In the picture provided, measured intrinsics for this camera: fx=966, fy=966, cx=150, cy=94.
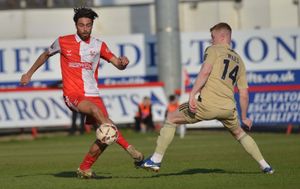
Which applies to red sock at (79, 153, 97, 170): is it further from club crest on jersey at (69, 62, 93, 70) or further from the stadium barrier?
the stadium barrier

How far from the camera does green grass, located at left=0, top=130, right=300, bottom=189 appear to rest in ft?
40.8

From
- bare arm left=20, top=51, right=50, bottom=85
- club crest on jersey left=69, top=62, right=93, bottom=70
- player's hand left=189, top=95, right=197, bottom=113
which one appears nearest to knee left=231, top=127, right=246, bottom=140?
player's hand left=189, top=95, right=197, bottom=113

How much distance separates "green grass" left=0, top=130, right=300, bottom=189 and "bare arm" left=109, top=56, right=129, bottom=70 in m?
1.54

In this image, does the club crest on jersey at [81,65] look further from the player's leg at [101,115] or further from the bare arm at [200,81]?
the bare arm at [200,81]

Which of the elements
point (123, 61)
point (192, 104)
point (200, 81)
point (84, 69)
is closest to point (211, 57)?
point (200, 81)

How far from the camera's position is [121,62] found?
43.2 ft

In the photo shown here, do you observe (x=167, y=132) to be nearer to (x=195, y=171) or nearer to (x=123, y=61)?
(x=123, y=61)

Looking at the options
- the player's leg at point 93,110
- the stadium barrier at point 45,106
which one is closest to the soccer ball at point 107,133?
the player's leg at point 93,110

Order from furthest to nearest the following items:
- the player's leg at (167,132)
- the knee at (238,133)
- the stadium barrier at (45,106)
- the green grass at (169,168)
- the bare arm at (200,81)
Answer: the stadium barrier at (45,106)
the knee at (238,133)
the player's leg at (167,132)
the bare arm at (200,81)
the green grass at (169,168)

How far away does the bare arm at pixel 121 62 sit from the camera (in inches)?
516

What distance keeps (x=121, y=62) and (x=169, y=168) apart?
2716mm

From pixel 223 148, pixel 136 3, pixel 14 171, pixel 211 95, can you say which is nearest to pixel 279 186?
pixel 211 95

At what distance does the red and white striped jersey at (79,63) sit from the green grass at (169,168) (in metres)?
1.26

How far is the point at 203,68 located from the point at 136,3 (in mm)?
27878
